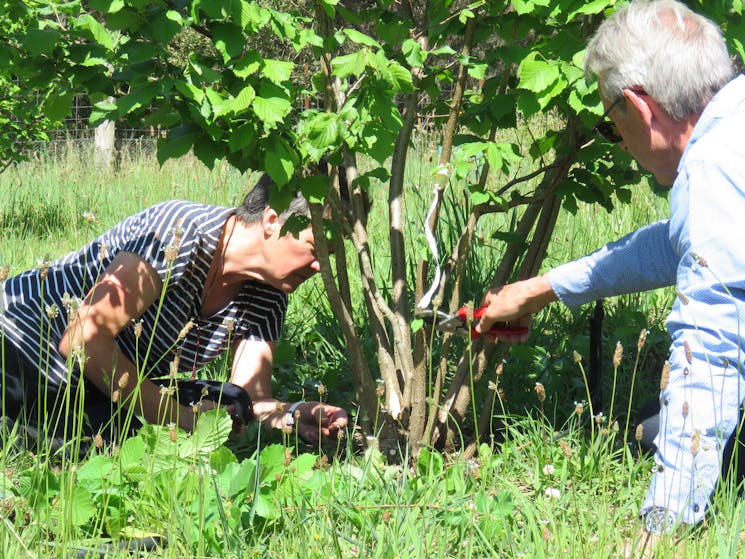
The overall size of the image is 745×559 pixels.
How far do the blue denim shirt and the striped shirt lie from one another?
1.23m

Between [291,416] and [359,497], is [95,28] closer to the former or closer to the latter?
[359,497]

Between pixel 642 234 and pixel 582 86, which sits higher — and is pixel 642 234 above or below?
below

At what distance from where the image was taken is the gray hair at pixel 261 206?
2.67 m

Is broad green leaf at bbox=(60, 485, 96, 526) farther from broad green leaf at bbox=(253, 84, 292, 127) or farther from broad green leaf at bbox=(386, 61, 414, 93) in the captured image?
broad green leaf at bbox=(386, 61, 414, 93)

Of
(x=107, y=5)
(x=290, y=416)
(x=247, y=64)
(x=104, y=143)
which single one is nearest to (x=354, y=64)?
(x=247, y=64)

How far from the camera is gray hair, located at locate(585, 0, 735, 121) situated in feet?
6.09

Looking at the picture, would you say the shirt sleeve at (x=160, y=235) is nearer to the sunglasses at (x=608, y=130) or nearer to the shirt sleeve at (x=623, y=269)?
the shirt sleeve at (x=623, y=269)

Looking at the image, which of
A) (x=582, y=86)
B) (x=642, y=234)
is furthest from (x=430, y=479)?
(x=582, y=86)

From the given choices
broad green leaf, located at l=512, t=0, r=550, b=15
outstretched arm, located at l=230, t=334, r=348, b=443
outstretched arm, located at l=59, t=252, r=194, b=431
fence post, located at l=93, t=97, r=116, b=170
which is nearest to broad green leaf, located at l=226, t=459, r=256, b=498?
outstretched arm, located at l=59, t=252, r=194, b=431

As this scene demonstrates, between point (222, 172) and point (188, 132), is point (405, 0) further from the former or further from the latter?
point (222, 172)

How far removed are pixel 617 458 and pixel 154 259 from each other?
4.99ft

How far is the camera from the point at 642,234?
2.37m

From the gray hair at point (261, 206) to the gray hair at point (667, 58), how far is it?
3.37ft

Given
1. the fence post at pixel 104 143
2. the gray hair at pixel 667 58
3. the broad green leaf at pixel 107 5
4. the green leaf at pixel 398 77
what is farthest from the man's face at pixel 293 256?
the fence post at pixel 104 143
